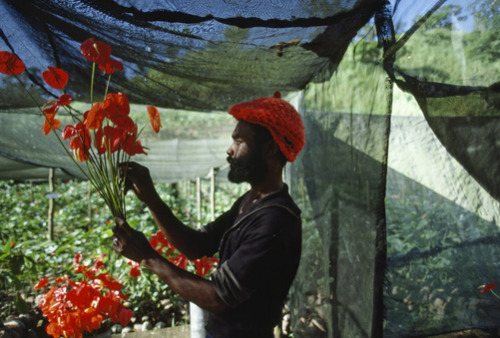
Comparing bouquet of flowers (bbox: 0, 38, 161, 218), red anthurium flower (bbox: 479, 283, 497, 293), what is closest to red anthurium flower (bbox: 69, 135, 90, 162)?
bouquet of flowers (bbox: 0, 38, 161, 218)

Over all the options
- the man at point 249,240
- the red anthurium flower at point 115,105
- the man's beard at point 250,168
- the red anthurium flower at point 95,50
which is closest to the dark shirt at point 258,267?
the man at point 249,240

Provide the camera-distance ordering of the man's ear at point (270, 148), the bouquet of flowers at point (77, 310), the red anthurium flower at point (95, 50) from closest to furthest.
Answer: the red anthurium flower at point (95, 50) → the man's ear at point (270, 148) → the bouquet of flowers at point (77, 310)

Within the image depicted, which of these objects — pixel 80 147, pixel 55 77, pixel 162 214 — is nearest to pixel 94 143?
pixel 80 147

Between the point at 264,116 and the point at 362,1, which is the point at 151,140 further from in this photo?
the point at 362,1

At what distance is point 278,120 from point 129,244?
31.9 inches

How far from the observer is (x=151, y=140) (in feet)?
11.8

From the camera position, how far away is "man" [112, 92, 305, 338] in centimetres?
113

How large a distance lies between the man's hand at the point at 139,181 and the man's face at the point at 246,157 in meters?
0.42

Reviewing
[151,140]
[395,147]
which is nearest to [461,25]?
[395,147]

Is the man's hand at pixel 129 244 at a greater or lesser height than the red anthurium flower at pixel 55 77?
lesser

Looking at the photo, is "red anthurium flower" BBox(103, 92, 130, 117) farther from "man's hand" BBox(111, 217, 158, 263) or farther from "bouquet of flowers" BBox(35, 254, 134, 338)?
"bouquet of flowers" BBox(35, 254, 134, 338)

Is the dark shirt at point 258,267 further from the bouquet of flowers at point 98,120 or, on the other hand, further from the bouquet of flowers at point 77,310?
the bouquet of flowers at point 77,310

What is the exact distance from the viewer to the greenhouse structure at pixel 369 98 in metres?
1.13

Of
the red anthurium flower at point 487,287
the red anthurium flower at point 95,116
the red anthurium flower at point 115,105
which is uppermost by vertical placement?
the red anthurium flower at point 115,105
